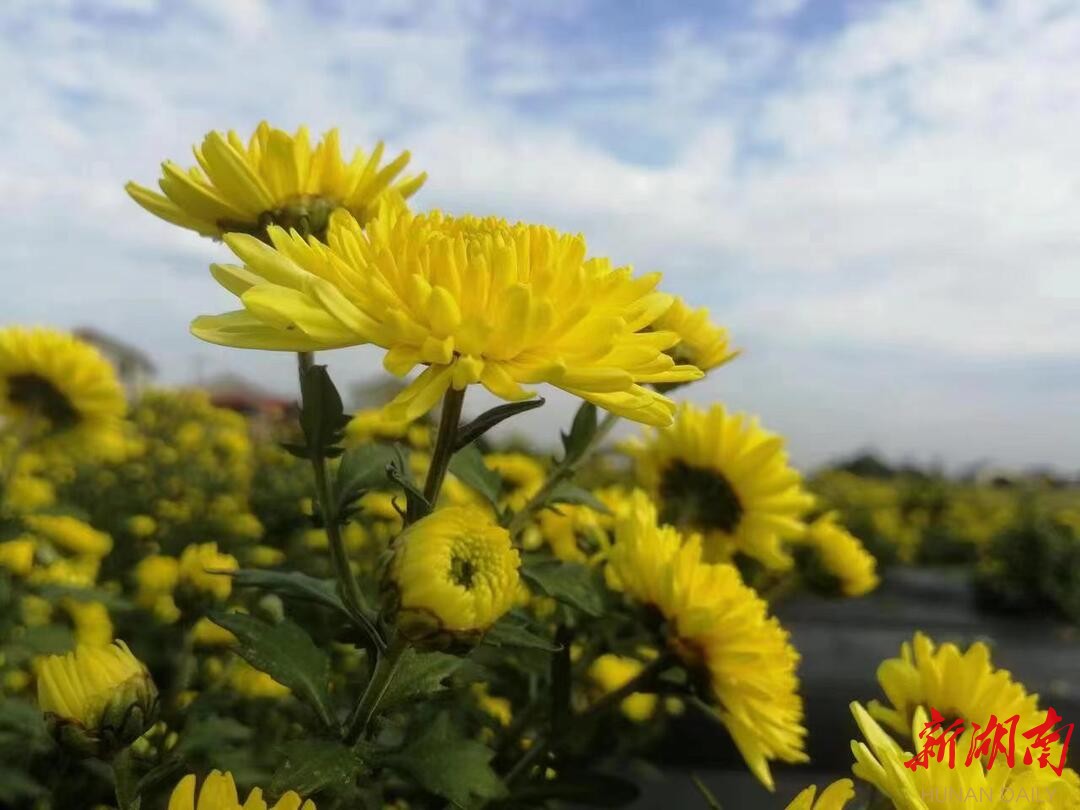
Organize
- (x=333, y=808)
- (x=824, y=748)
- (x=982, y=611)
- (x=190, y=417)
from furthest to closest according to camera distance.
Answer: (x=982, y=611) → (x=190, y=417) → (x=824, y=748) → (x=333, y=808)

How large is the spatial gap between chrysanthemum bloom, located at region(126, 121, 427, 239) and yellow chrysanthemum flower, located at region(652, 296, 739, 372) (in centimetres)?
41

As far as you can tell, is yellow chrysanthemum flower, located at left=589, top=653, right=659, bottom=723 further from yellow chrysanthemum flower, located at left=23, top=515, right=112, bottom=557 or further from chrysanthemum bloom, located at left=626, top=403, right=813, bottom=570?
yellow chrysanthemum flower, located at left=23, top=515, right=112, bottom=557

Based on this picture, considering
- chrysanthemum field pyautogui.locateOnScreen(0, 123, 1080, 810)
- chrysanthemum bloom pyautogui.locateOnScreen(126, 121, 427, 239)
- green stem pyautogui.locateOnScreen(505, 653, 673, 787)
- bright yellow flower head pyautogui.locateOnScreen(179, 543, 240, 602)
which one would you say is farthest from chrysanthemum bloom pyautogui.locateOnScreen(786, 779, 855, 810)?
bright yellow flower head pyautogui.locateOnScreen(179, 543, 240, 602)

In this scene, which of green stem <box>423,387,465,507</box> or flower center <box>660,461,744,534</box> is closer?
green stem <box>423,387,465,507</box>

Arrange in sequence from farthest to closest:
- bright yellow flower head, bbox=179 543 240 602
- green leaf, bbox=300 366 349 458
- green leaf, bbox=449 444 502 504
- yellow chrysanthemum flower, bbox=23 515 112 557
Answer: yellow chrysanthemum flower, bbox=23 515 112 557 < bright yellow flower head, bbox=179 543 240 602 < green leaf, bbox=449 444 502 504 < green leaf, bbox=300 366 349 458

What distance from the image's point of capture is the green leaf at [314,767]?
0.59 meters

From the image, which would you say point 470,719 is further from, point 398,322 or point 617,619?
point 398,322

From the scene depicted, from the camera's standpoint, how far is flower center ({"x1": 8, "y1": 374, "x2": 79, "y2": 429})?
1895mm

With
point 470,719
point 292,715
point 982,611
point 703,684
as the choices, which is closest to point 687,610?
point 703,684


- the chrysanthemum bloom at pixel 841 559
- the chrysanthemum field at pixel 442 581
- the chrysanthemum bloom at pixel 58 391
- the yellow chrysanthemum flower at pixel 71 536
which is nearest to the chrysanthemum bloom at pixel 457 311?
the chrysanthemum field at pixel 442 581

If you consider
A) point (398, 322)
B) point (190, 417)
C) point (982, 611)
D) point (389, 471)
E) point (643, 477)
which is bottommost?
point (982, 611)

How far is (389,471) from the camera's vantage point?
609 mm

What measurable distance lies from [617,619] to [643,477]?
47 centimetres

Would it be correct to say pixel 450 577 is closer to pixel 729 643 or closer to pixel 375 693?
pixel 375 693
